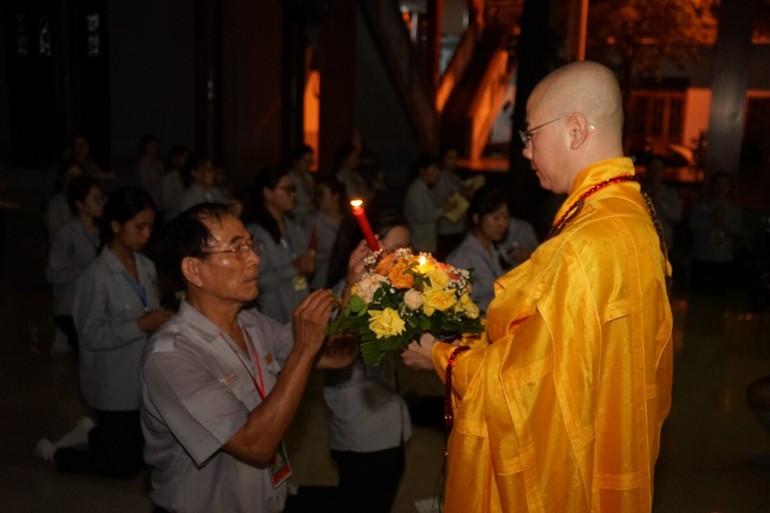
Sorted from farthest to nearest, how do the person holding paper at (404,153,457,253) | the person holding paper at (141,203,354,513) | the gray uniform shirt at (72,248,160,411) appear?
the person holding paper at (404,153,457,253) < the gray uniform shirt at (72,248,160,411) < the person holding paper at (141,203,354,513)

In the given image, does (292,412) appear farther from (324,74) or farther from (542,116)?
(324,74)

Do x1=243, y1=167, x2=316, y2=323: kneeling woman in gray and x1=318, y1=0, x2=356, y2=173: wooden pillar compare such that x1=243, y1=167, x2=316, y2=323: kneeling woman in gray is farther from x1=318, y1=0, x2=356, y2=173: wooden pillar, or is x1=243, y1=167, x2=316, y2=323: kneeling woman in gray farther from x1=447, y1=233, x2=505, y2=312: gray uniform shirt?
x1=318, y1=0, x2=356, y2=173: wooden pillar

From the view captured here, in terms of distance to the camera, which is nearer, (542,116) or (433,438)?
(542,116)

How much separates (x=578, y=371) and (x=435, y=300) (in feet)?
1.64

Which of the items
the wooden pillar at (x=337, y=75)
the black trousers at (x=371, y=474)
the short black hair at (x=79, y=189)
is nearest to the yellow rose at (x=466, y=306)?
the black trousers at (x=371, y=474)

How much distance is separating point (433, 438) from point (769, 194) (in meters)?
13.5

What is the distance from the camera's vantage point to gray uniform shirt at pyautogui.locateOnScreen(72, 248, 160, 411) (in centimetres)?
394

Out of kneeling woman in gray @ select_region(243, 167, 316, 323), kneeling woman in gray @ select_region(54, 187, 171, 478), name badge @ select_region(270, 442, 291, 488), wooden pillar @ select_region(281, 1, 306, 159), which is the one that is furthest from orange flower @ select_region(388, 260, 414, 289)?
wooden pillar @ select_region(281, 1, 306, 159)

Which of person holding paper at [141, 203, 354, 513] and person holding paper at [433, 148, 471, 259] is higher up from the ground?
person holding paper at [141, 203, 354, 513]

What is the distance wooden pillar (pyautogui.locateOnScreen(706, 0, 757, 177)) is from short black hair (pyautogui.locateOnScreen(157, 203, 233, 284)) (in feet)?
30.3

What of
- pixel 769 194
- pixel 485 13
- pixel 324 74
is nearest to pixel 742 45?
pixel 324 74

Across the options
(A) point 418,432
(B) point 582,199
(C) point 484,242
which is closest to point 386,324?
(B) point 582,199

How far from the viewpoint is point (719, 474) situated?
4672 mm

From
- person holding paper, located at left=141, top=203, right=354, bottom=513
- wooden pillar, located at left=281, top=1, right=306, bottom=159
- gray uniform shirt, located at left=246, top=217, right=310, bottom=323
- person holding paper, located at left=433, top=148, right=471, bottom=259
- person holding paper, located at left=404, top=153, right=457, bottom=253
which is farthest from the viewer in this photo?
wooden pillar, located at left=281, top=1, right=306, bottom=159
